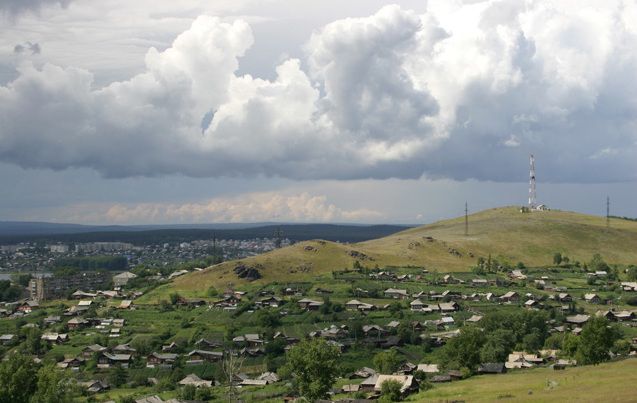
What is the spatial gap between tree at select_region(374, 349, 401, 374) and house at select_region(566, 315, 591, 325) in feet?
153

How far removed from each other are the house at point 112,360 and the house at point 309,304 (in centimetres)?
4174

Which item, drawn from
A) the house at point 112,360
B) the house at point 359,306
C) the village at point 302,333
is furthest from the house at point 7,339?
the house at point 359,306

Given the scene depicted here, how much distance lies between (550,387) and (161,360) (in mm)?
76516

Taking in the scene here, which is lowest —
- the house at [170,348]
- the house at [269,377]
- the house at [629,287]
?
the house at [269,377]

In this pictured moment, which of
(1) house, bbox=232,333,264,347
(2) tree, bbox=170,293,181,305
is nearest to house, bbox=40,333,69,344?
(2) tree, bbox=170,293,181,305

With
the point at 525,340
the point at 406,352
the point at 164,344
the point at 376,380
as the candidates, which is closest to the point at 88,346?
the point at 164,344

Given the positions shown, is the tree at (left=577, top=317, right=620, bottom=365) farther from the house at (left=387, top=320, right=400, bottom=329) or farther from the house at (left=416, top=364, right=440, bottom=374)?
the house at (left=387, top=320, right=400, bottom=329)

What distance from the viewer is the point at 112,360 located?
→ 13775 centimetres

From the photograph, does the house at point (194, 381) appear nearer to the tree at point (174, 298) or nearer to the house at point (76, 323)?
the house at point (76, 323)

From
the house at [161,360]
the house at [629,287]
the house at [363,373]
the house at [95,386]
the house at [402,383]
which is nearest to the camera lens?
the house at [402,383]

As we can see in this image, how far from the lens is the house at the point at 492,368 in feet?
342

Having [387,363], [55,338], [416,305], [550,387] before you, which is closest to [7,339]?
[55,338]

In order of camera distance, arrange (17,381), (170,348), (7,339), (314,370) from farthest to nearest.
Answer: (7,339)
(170,348)
(314,370)
(17,381)

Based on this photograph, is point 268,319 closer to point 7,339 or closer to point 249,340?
point 249,340
